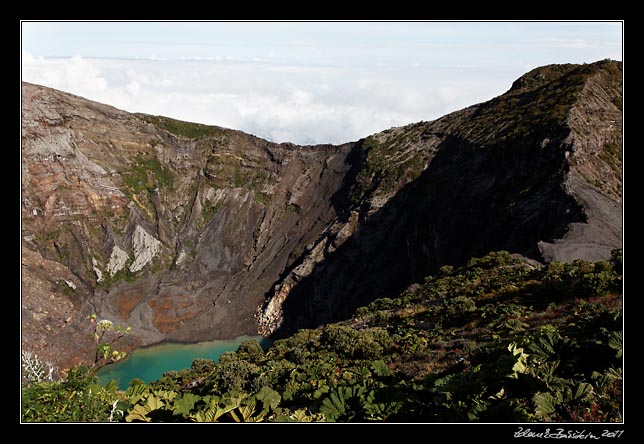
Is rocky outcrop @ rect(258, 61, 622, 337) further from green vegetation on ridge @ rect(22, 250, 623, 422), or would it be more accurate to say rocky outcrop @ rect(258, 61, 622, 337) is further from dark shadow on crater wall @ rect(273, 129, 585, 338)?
green vegetation on ridge @ rect(22, 250, 623, 422)

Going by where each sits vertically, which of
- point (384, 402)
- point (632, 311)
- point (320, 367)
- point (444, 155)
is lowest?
point (320, 367)

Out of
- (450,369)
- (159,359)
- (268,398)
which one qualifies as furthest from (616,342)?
(159,359)

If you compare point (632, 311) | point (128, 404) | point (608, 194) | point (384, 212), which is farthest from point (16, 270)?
point (384, 212)

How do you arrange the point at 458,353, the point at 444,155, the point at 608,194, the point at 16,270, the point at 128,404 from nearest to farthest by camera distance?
the point at 16,270, the point at 128,404, the point at 458,353, the point at 608,194, the point at 444,155

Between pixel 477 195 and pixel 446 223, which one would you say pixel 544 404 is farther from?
pixel 446 223

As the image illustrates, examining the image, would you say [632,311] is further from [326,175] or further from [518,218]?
[326,175]

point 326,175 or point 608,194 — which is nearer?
point 608,194

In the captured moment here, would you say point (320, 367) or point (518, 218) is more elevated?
point (518, 218)

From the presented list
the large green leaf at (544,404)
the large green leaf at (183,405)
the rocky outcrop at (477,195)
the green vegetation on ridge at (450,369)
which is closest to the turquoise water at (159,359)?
the rocky outcrop at (477,195)
